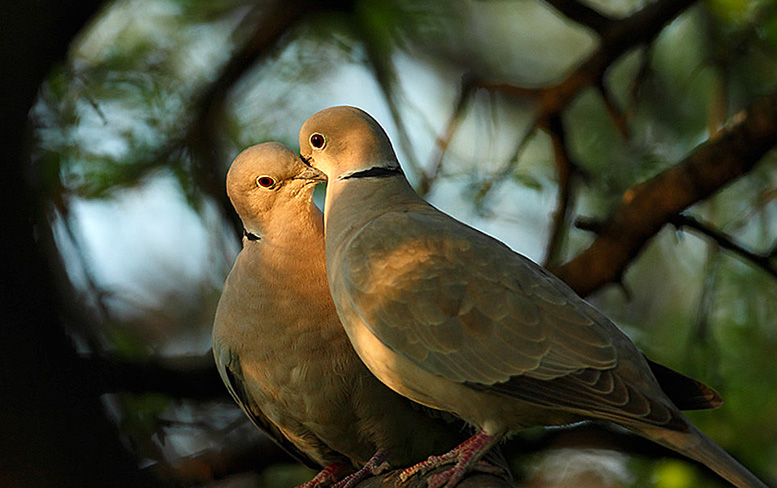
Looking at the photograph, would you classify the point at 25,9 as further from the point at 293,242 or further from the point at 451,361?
the point at 451,361

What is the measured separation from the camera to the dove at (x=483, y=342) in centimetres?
197

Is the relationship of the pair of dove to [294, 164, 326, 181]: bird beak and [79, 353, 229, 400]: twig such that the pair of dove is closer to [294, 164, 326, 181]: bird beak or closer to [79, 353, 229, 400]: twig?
[294, 164, 326, 181]: bird beak

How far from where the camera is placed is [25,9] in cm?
188

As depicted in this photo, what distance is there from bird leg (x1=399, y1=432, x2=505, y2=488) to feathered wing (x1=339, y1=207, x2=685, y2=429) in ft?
0.49

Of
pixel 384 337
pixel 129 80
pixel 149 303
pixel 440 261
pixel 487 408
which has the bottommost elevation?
pixel 149 303

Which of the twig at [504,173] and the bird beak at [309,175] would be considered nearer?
the bird beak at [309,175]

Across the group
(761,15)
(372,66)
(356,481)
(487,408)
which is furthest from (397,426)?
(761,15)

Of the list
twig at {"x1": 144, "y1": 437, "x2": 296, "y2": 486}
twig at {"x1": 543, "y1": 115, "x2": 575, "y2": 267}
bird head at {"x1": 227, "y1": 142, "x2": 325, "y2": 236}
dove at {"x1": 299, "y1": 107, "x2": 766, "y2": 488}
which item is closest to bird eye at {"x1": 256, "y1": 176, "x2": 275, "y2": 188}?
bird head at {"x1": 227, "y1": 142, "x2": 325, "y2": 236}

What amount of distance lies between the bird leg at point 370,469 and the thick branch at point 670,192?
1.28 meters

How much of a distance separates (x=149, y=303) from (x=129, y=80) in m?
1.21

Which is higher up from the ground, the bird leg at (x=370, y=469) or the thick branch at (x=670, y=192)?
the thick branch at (x=670, y=192)

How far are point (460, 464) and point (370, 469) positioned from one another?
1.55ft

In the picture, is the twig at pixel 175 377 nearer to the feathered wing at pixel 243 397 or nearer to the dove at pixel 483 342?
the feathered wing at pixel 243 397

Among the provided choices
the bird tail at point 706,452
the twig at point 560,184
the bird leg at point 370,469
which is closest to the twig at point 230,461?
the bird leg at point 370,469
